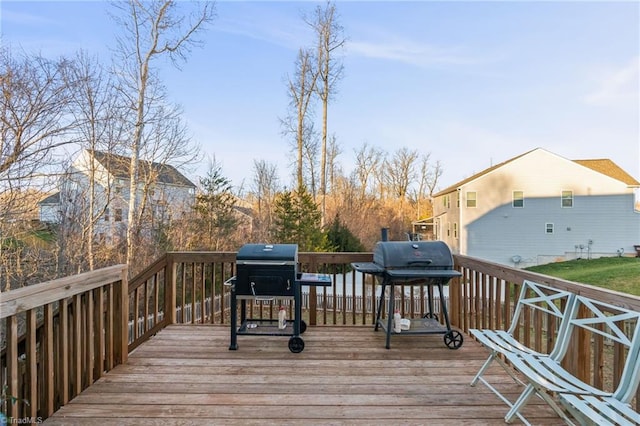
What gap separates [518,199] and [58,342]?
18.8m

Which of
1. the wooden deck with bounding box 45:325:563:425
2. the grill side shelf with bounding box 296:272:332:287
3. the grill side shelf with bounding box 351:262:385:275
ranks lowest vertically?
the wooden deck with bounding box 45:325:563:425

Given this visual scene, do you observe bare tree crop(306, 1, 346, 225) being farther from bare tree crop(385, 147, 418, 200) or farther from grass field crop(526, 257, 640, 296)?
bare tree crop(385, 147, 418, 200)

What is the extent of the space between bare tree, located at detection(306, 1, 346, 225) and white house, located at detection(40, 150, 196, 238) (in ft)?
20.2

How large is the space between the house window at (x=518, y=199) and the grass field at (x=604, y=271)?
10.2ft

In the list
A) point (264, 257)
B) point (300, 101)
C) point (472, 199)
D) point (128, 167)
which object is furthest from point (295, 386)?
point (472, 199)

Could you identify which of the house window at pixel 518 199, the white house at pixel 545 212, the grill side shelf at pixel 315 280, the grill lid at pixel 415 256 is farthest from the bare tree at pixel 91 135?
the house window at pixel 518 199

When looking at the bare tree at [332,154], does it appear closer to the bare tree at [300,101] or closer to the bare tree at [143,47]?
the bare tree at [300,101]

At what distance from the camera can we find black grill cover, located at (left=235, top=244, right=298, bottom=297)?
320 centimetres

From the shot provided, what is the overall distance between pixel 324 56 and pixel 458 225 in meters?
10.9

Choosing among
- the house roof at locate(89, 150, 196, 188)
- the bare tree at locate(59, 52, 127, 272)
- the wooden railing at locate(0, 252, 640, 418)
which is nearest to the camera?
the wooden railing at locate(0, 252, 640, 418)

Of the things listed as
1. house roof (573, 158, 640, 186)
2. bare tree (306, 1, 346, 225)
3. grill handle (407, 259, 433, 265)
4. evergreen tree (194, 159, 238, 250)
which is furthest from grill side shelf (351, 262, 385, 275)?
house roof (573, 158, 640, 186)

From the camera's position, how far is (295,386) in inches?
98.9

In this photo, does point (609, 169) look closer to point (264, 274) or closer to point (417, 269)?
point (417, 269)

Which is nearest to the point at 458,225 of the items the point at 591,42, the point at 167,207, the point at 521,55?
the point at 521,55
